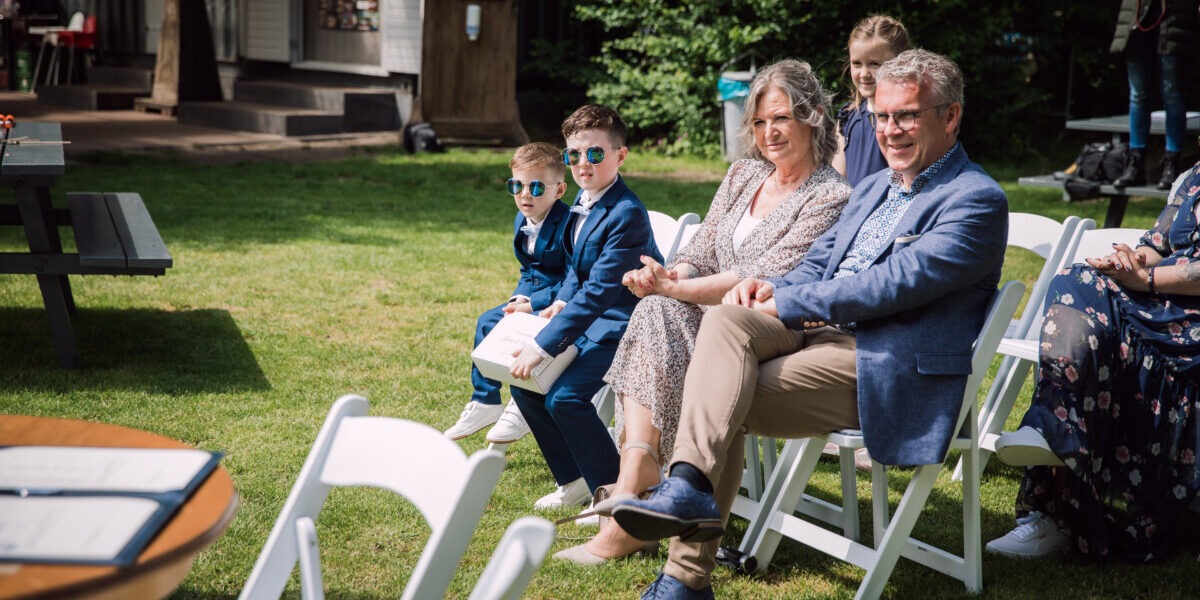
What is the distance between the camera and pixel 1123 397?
139 inches

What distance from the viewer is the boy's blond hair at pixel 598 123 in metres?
3.91

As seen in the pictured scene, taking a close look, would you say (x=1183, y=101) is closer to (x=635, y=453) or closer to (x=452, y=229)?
(x=452, y=229)

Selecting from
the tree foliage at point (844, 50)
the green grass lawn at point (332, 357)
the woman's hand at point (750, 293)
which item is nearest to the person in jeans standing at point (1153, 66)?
the green grass lawn at point (332, 357)

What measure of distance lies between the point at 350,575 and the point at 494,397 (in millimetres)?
1106

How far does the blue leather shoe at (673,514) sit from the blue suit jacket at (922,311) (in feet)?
1.69

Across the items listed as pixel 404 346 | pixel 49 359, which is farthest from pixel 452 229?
pixel 49 359

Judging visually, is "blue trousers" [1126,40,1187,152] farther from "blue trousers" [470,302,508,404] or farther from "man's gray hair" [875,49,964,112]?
"blue trousers" [470,302,508,404]

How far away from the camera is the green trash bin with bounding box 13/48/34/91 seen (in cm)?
1947

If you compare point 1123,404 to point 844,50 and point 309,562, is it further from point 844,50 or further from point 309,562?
point 844,50

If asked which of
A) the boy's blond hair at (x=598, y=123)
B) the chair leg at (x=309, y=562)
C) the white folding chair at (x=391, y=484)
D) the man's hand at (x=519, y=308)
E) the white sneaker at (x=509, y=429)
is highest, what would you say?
the boy's blond hair at (x=598, y=123)

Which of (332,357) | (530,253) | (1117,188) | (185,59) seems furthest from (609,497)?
(185,59)

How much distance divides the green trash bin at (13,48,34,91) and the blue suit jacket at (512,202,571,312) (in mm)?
18163

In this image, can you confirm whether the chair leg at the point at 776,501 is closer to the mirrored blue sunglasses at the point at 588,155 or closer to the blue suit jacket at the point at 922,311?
the blue suit jacket at the point at 922,311

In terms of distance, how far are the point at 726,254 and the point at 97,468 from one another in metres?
2.20
